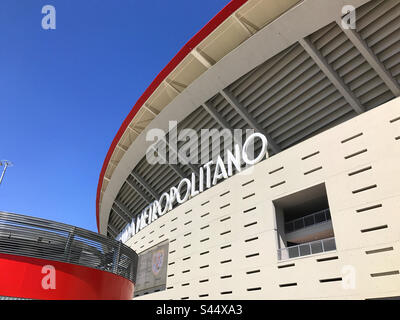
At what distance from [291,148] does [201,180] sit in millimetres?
6512

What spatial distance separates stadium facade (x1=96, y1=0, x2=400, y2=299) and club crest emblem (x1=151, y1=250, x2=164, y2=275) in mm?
203

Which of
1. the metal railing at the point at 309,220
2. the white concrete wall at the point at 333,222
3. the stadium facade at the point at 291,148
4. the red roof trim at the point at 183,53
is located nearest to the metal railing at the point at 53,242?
the white concrete wall at the point at 333,222

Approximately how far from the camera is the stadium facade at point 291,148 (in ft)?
35.7

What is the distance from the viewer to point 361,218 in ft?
35.5

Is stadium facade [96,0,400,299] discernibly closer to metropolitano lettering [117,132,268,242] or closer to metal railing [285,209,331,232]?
metal railing [285,209,331,232]

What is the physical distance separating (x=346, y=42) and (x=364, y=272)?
9058 mm

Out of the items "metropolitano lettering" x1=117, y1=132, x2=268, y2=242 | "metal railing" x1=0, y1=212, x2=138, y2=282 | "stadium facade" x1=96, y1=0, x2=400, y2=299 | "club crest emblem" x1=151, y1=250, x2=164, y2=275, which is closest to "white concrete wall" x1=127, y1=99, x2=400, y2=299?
"stadium facade" x1=96, y1=0, x2=400, y2=299

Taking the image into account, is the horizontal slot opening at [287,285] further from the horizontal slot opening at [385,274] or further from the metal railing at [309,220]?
the metal railing at [309,220]

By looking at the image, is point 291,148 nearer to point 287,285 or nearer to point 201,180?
point 287,285

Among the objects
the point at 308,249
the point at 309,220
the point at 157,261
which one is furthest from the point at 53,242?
the point at 157,261

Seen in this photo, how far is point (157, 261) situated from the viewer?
2048 cm

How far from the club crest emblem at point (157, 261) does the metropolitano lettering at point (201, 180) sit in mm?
2602

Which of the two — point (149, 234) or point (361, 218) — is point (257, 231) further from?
point (149, 234)
